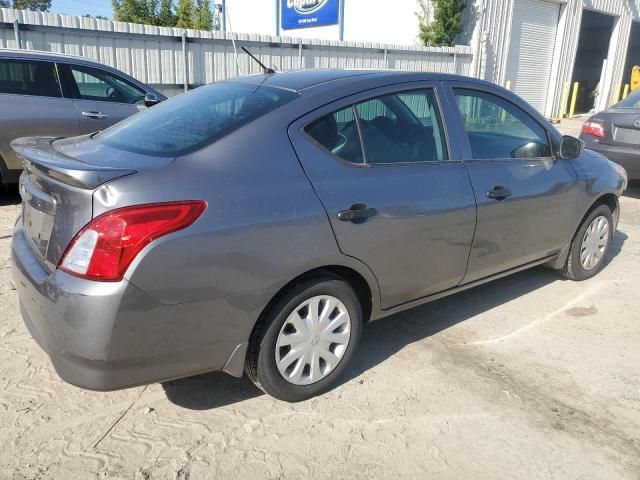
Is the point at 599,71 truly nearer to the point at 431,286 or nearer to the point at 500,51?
the point at 500,51

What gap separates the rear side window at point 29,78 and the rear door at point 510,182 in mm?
4882

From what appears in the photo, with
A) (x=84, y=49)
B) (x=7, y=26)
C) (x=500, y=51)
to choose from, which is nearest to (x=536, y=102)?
(x=500, y=51)

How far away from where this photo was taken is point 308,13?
2033 cm

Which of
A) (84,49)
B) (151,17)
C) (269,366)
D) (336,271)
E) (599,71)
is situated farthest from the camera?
(151,17)

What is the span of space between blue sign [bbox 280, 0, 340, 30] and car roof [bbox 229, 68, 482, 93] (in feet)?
56.2

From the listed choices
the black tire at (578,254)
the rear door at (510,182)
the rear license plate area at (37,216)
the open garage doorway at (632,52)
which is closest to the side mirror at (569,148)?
the rear door at (510,182)

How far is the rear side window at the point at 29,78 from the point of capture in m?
6.11

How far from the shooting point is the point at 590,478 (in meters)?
2.44

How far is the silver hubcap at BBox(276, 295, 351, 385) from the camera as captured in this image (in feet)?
9.04

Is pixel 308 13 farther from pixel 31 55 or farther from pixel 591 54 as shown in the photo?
pixel 31 55

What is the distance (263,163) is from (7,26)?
8429mm

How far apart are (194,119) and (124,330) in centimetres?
120

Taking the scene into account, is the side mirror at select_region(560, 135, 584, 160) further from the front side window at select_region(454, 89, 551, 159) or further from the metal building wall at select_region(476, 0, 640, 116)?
the metal building wall at select_region(476, 0, 640, 116)

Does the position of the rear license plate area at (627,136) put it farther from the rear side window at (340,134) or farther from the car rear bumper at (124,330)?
the car rear bumper at (124,330)
